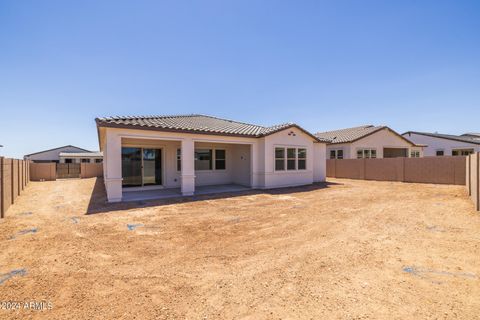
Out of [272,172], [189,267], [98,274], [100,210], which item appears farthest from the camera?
[272,172]

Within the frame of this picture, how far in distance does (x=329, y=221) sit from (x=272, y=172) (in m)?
6.93

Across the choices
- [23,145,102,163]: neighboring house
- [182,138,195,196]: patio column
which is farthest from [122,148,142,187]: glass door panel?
[23,145,102,163]: neighboring house

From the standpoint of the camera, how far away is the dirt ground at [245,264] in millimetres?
2844

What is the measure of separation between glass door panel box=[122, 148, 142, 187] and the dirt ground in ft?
17.4

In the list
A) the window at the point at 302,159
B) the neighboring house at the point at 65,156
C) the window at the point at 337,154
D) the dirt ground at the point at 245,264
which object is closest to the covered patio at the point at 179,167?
the window at the point at 302,159

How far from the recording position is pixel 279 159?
45.5 ft

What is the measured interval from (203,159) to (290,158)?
18.6 feet

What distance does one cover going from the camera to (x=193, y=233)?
5801 millimetres

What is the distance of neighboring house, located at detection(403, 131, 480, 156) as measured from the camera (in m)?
27.0

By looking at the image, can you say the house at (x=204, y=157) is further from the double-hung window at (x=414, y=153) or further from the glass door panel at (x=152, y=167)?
the double-hung window at (x=414, y=153)

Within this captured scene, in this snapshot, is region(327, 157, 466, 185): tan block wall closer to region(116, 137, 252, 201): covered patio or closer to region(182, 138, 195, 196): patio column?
region(116, 137, 252, 201): covered patio

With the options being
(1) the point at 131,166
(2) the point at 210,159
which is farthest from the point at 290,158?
(1) the point at 131,166

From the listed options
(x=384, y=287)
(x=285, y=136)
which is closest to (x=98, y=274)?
(x=384, y=287)

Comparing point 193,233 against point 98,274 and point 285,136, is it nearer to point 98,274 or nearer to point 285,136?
point 98,274
